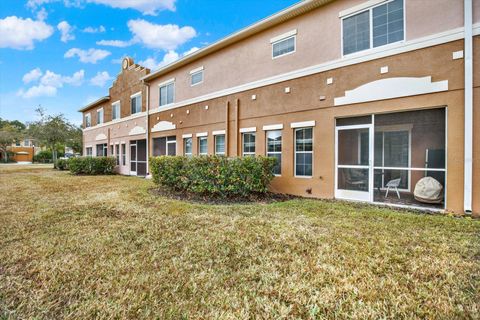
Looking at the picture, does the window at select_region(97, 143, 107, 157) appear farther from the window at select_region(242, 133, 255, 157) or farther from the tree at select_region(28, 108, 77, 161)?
the window at select_region(242, 133, 255, 157)

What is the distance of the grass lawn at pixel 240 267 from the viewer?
2.41 meters

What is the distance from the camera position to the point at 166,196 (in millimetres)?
8734

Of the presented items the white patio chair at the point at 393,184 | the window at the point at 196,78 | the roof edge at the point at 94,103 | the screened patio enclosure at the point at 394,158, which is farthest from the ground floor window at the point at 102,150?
the white patio chair at the point at 393,184

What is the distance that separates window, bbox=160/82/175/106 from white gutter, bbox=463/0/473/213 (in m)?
12.8

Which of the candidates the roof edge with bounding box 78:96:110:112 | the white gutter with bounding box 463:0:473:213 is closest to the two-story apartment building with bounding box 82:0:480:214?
the white gutter with bounding box 463:0:473:213

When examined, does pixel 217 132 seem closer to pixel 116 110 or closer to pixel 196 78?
pixel 196 78

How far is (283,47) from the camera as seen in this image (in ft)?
30.5

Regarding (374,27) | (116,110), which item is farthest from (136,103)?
(374,27)

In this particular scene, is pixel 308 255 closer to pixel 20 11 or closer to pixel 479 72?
pixel 479 72

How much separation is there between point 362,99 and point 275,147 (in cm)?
352

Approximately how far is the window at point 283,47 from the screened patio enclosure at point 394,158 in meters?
3.48

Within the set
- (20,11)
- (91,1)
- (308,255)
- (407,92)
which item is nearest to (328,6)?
(407,92)

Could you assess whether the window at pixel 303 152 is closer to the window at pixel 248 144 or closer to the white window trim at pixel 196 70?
the window at pixel 248 144

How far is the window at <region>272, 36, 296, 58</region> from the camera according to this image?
8.99 metres
